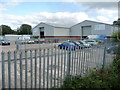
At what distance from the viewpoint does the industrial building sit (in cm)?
3647

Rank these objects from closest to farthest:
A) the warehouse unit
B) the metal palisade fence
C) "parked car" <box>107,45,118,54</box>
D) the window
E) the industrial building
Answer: the metal palisade fence, "parked car" <box>107,45,118,54</box>, the window, the industrial building, the warehouse unit

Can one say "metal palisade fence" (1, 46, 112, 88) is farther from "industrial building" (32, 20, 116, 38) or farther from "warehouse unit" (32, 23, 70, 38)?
Answer: "warehouse unit" (32, 23, 70, 38)

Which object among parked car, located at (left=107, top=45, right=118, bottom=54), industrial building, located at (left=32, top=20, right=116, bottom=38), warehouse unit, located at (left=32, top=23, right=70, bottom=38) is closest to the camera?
parked car, located at (left=107, top=45, right=118, bottom=54)

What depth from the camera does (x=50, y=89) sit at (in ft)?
10.1

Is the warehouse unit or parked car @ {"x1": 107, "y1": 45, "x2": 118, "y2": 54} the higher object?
Result: the warehouse unit

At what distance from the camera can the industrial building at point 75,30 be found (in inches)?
1436

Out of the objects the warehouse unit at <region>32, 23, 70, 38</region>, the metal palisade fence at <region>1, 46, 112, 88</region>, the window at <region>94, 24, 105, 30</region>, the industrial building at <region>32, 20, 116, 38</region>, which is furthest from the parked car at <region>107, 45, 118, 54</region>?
the warehouse unit at <region>32, 23, 70, 38</region>

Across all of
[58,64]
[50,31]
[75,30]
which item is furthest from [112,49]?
[75,30]

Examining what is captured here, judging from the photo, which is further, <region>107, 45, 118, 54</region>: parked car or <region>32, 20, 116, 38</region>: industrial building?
<region>32, 20, 116, 38</region>: industrial building

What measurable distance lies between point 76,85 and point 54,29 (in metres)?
A: 39.0

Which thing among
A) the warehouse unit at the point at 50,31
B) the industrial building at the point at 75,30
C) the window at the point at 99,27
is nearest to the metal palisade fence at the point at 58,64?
the window at the point at 99,27

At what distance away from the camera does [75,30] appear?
4347 centimetres

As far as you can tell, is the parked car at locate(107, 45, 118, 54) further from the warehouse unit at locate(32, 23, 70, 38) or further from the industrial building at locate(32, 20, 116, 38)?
the warehouse unit at locate(32, 23, 70, 38)

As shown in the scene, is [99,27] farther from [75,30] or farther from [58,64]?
[58,64]
